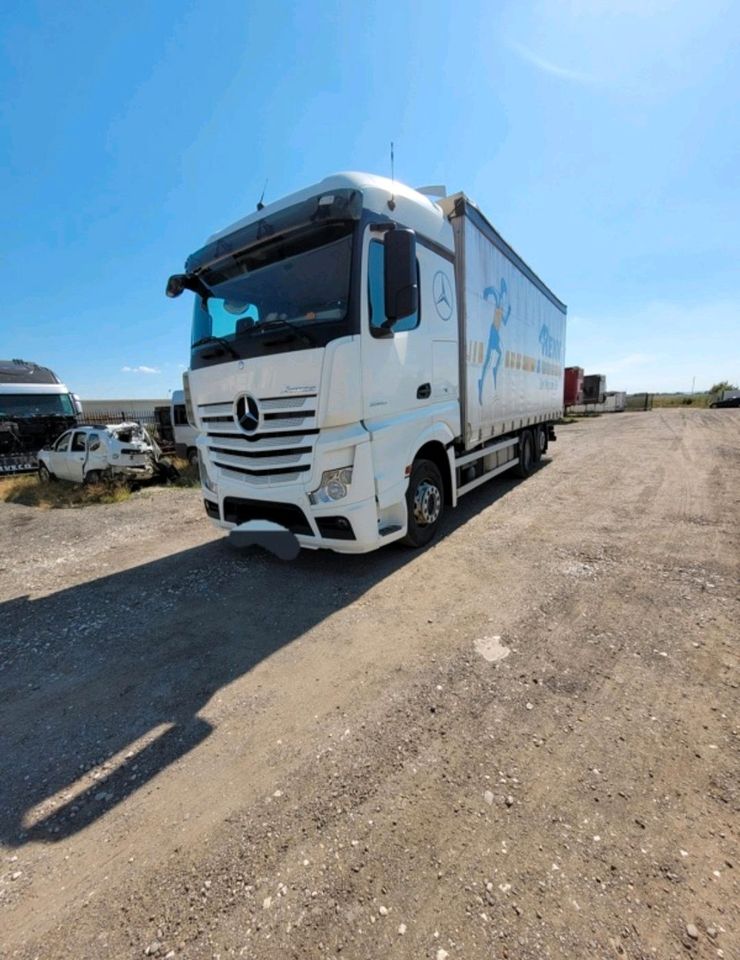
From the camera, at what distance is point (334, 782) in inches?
75.4

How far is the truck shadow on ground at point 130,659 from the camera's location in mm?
1993

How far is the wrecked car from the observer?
933cm

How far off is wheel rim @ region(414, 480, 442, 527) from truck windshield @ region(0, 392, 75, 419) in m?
13.7

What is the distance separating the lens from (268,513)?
3.95 meters

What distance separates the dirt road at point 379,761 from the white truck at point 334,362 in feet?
2.65

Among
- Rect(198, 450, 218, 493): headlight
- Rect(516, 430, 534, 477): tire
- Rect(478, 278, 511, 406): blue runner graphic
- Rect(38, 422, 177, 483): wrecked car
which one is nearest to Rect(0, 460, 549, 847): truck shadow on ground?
Rect(198, 450, 218, 493): headlight

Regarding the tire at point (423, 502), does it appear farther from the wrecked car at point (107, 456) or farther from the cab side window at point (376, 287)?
the wrecked car at point (107, 456)

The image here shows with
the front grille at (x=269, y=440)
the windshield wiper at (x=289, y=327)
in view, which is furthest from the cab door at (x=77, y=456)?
the windshield wiper at (x=289, y=327)

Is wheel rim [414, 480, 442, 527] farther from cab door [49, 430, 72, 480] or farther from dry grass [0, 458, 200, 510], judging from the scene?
cab door [49, 430, 72, 480]

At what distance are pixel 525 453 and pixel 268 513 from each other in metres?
6.35

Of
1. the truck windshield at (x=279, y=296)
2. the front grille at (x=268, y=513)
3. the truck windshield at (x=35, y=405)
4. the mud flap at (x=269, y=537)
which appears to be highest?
the truck windshield at (x=279, y=296)

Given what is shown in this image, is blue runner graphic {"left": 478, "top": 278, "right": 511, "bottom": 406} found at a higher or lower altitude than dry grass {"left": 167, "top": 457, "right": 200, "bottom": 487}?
higher

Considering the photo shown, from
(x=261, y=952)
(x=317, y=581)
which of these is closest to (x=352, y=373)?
(x=317, y=581)

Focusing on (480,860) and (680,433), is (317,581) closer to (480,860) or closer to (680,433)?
(480,860)
